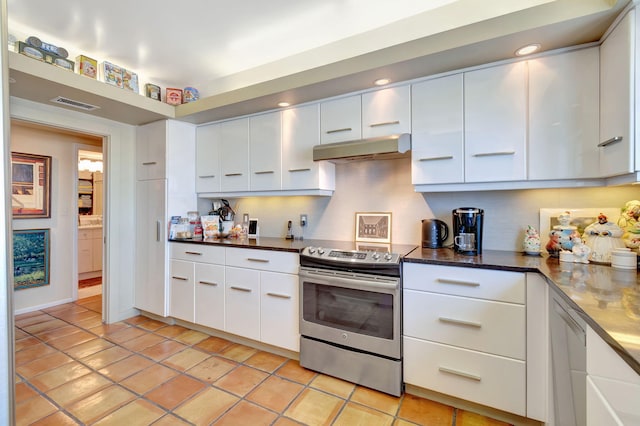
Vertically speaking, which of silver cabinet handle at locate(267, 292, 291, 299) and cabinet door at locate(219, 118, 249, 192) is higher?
cabinet door at locate(219, 118, 249, 192)

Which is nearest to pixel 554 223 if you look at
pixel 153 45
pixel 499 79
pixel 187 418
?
pixel 499 79

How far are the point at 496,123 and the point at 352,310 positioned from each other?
1.57 meters

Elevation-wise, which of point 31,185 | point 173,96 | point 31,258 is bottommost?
point 31,258

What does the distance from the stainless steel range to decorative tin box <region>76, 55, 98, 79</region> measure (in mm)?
2397

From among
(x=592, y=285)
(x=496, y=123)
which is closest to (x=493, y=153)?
(x=496, y=123)

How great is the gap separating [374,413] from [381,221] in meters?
1.42

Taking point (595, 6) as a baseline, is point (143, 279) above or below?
below

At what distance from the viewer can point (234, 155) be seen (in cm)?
299

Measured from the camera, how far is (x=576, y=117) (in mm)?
1694

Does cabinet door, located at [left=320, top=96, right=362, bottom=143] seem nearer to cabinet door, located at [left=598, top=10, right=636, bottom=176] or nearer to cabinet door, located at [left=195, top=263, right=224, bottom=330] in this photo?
cabinet door, located at [left=598, top=10, right=636, bottom=176]

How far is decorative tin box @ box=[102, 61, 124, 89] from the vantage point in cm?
260

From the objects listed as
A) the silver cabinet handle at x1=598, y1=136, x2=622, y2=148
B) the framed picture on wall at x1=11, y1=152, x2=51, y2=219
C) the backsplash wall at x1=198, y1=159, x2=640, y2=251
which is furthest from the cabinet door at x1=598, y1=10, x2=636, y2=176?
the framed picture on wall at x1=11, y1=152, x2=51, y2=219

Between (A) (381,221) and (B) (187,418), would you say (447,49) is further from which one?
(B) (187,418)

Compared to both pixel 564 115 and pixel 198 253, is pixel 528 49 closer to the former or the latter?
pixel 564 115
